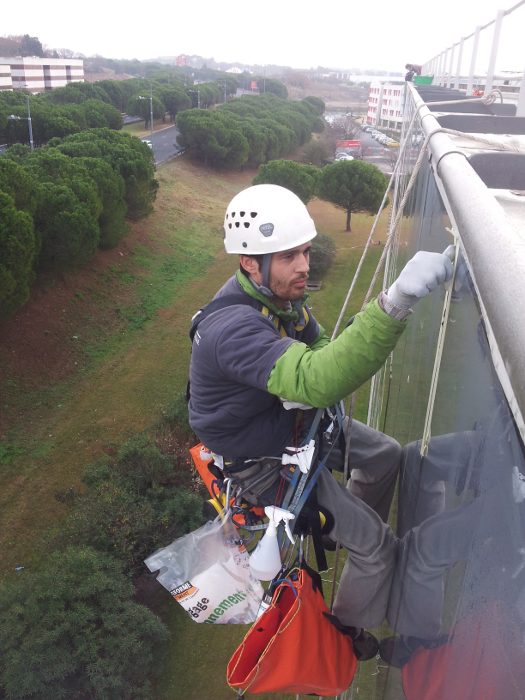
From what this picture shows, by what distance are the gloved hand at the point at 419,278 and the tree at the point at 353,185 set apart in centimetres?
2549

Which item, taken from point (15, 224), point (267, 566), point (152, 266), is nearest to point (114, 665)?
point (267, 566)

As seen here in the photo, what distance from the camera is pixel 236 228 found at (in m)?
2.68

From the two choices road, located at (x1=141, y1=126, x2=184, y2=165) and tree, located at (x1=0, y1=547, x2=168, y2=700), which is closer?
tree, located at (x1=0, y1=547, x2=168, y2=700)

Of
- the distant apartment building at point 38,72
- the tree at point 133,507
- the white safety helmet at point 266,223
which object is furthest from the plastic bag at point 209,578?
the distant apartment building at point 38,72

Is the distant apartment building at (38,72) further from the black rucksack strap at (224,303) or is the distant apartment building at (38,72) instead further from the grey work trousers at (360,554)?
the grey work trousers at (360,554)

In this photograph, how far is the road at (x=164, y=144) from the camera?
121 feet

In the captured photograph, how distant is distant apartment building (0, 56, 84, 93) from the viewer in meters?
60.2

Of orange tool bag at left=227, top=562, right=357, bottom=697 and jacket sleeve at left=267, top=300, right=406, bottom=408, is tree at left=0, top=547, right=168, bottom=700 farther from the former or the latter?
jacket sleeve at left=267, top=300, right=406, bottom=408

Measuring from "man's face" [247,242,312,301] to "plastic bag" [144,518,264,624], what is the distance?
46.5 inches

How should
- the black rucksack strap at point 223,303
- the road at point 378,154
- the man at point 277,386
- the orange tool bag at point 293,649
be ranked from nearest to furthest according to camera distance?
the man at point 277,386, the orange tool bag at point 293,649, the black rucksack strap at point 223,303, the road at point 378,154

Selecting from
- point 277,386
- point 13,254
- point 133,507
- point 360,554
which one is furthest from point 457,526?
point 13,254

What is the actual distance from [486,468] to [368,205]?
26905mm

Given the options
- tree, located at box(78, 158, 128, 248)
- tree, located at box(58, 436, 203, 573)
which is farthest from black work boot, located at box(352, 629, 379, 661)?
tree, located at box(78, 158, 128, 248)

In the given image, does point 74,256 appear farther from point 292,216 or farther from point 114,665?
point 292,216
